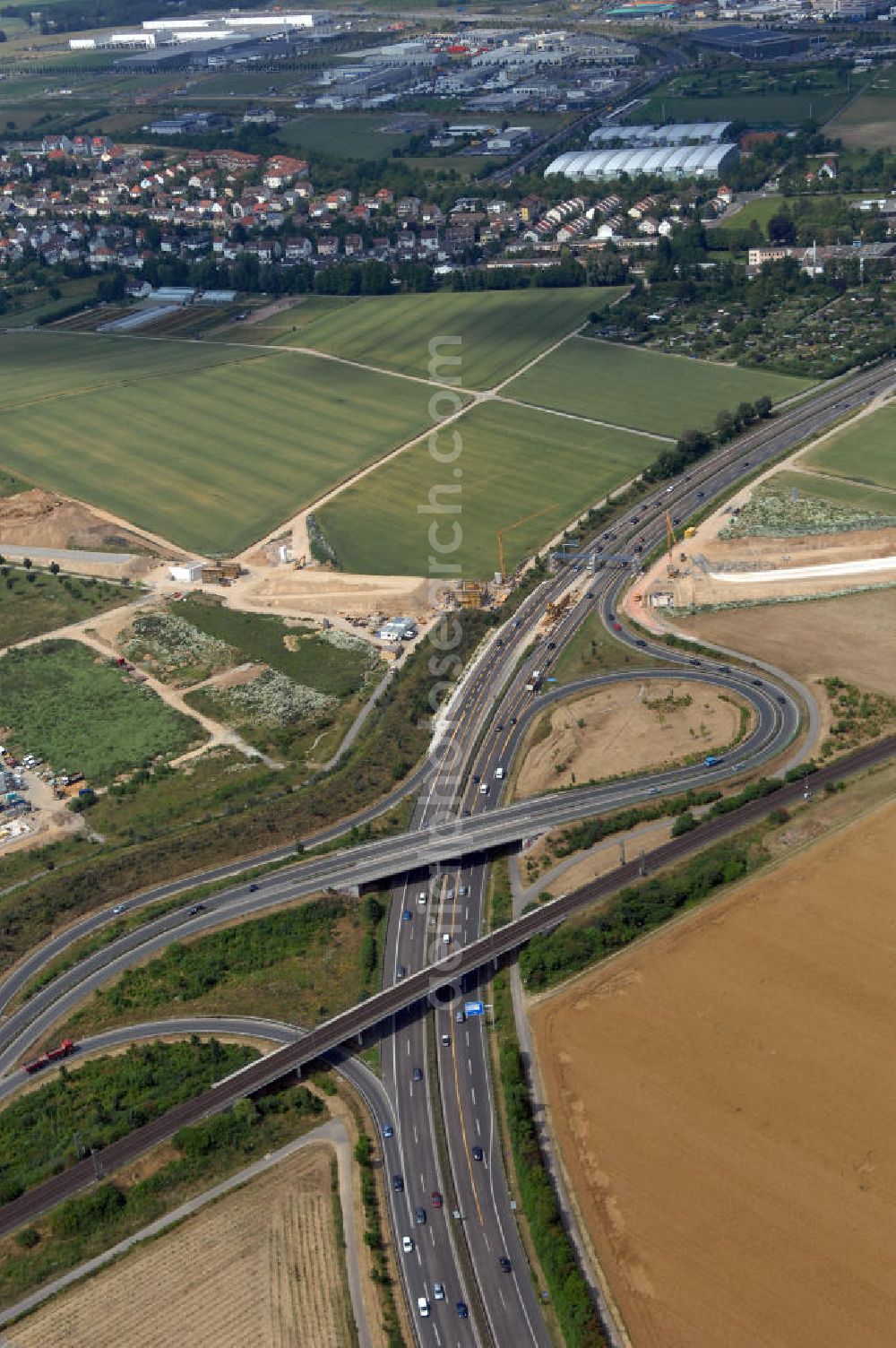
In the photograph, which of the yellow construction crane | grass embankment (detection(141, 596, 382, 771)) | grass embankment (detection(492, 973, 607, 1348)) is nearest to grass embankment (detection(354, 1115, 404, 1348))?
grass embankment (detection(492, 973, 607, 1348))

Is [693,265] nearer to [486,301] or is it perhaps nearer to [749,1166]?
[486,301]

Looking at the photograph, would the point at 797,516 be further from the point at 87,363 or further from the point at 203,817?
the point at 87,363

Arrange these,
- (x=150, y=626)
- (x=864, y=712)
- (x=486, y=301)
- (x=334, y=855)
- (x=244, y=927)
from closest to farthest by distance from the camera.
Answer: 1. (x=244, y=927)
2. (x=334, y=855)
3. (x=864, y=712)
4. (x=150, y=626)
5. (x=486, y=301)

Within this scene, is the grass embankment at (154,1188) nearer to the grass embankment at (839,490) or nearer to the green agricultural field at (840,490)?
the grass embankment at (839,490)

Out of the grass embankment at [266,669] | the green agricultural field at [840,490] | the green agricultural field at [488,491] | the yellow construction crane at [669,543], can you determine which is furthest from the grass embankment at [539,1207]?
the green agricultural field at [840,490]

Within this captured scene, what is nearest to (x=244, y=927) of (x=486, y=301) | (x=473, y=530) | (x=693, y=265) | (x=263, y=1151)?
(x=263, y=1151)

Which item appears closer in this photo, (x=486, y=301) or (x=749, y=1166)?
(x=749, y=1166)
